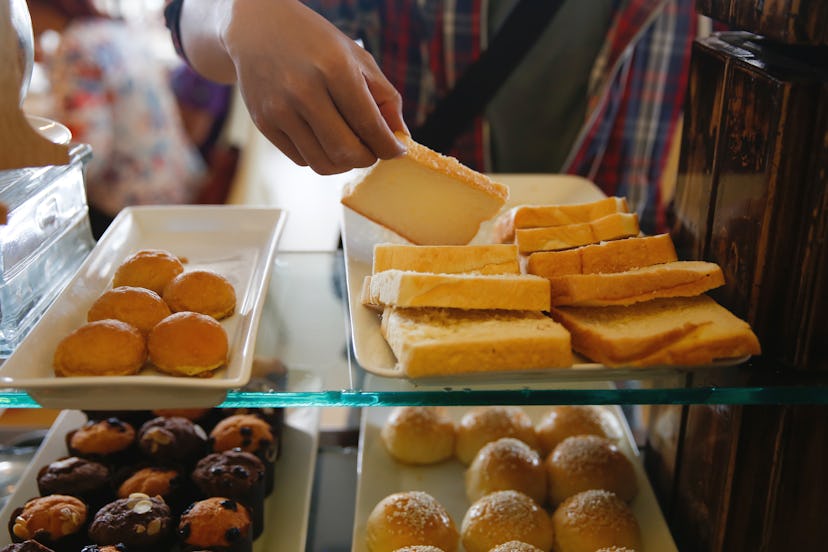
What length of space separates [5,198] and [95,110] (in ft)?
7.92

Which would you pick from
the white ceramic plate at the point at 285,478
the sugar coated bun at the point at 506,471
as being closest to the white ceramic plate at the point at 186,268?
the white ceramic plate at the point at 285,478

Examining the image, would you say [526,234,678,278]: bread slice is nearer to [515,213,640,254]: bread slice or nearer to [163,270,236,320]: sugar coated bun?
[515,213,640,254]: bread slice

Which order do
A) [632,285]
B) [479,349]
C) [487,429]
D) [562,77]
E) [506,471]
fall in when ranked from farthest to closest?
[562,77], [487,429], [506,471], [632,285], [479,349]

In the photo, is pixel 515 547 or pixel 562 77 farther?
pixel 562 77

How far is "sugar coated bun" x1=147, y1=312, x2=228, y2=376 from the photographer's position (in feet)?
2.71

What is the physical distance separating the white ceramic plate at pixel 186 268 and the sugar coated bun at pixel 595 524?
552mm

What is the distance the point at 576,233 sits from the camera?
1.04 meters

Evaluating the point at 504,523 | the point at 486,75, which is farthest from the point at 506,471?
the point at 486,75

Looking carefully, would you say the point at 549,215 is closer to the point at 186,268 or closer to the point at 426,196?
the point at 426,196

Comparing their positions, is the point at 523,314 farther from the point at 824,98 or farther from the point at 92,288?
the point at 92,288

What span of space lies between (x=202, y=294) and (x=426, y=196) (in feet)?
1.10

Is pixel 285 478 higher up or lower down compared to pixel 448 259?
lower down

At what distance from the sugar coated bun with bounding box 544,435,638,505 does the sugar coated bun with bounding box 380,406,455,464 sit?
176mm

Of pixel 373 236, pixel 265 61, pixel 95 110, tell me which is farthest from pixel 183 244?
pixel 95 110
